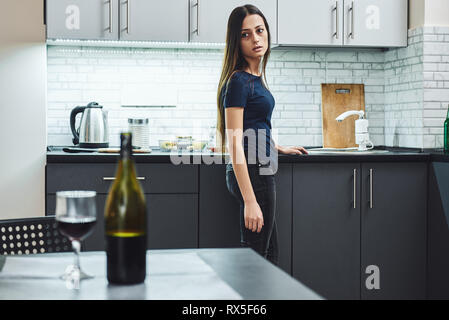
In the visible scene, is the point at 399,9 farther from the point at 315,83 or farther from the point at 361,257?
the point at 361,257

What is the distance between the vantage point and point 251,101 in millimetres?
2584

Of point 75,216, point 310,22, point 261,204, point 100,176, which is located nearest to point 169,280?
point 75,216

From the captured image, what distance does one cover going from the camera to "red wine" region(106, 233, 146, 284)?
1156 mm

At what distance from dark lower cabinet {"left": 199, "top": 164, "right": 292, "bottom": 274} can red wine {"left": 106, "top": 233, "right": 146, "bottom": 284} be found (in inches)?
87.5

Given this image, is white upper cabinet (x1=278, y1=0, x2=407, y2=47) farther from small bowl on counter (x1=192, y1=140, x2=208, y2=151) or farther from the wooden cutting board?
small bowl on counter (x1=192, y1=140, x2=208, y2=151)

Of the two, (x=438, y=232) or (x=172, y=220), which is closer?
(x=172, y=220)

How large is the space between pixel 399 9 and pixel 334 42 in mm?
484

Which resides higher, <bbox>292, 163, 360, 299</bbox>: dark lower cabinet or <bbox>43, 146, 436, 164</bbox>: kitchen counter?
<bbox>43, 146, 436, 164</bbox>: kitchen counter

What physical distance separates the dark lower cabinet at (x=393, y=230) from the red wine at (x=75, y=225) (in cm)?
254

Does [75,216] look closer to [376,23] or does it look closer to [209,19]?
[209,19]

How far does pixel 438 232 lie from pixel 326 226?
643 mm

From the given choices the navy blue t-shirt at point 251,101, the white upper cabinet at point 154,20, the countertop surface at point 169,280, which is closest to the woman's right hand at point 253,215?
the navy blue t-shirt at point 251,101

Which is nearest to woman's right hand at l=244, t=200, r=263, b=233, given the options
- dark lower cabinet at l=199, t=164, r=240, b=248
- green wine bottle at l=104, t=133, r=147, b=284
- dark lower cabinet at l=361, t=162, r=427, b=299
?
dark lower cabinet at l=199, t=164, r=240, b=248

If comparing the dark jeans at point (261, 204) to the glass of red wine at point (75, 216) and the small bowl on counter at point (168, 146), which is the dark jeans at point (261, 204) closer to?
the small bowl on counter at point (168, 146)
